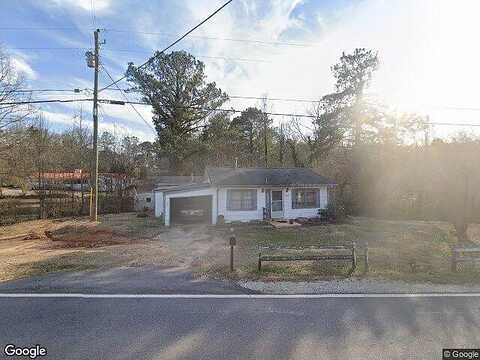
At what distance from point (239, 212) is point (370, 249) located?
377 inches

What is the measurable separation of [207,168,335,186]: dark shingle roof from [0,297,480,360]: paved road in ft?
45.7

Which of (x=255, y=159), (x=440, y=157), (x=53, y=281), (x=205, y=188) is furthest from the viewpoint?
(x=255, y=159)

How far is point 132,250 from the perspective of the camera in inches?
461

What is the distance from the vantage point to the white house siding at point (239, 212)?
65.7 feet

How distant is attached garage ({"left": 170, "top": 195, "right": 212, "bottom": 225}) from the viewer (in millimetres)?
20047

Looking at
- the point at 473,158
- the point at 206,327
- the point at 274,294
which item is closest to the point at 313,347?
the point at 206,327

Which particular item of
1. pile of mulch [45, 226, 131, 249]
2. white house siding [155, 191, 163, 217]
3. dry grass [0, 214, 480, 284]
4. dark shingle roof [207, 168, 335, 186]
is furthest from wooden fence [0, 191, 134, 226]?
dark shingle roof [207, 168, 335, 186]

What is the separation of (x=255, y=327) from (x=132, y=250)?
782 centimetres

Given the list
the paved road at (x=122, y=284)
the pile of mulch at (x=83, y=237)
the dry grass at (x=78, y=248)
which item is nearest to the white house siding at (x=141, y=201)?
the dry grass at (x=78, y=248)

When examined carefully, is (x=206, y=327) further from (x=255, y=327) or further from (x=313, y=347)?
(x=313, y=347)

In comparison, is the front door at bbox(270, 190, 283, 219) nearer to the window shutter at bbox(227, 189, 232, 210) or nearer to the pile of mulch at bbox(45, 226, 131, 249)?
the window shutter at bbox(227, 189, 232, 210)

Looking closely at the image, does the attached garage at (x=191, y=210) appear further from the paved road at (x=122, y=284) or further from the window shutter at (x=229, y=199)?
the paved road at (x=122, y=284)

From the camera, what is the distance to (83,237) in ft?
49.7

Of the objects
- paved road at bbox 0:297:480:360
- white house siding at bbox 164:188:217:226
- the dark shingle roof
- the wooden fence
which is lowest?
paved road at bbox 0:297:480:360
